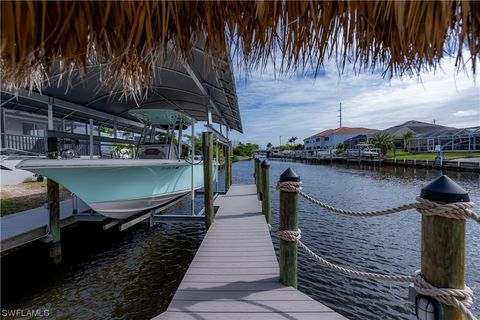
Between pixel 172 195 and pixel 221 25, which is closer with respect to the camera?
pixel 221 25

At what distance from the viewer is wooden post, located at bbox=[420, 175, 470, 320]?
1429 millimetres

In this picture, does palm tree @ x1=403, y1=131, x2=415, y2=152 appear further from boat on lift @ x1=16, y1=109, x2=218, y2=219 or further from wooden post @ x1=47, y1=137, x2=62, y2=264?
wooden post @ x1=47, y1=137, x2=62, y2=264

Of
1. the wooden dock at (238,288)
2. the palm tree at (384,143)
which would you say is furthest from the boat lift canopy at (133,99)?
the palm tree at (384,143)

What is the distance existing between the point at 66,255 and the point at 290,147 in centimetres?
11174

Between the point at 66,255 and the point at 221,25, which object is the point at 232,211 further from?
the point at 221,25

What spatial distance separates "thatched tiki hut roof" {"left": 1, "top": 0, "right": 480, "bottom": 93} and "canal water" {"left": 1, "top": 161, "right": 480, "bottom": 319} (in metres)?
4.60

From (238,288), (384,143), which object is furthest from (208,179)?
(384,143)

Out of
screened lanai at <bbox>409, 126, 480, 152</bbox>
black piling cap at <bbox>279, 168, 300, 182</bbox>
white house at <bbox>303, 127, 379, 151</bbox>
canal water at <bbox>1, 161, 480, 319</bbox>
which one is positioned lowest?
canal water at <bbox>1, 161, 480, 319</bbox>

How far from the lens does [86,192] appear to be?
17.5 ft

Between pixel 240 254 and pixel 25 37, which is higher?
pixel 25 37

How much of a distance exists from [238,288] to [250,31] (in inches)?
108

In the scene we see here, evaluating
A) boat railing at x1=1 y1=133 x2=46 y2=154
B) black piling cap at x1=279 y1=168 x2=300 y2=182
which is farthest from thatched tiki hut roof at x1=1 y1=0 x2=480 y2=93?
boat railing at x1=1 y1=133 x2=46 y2=154

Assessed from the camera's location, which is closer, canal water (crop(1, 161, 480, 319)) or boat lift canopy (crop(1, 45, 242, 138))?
canal water (crop(1, 161, 480, 319))

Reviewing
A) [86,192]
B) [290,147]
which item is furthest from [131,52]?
[290,147]
